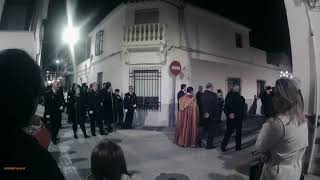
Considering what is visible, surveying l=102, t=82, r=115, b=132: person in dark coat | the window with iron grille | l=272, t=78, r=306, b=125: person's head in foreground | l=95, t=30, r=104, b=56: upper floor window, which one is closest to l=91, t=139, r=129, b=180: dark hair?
l=272, t=78, r=306, b=125: person's head in foreground

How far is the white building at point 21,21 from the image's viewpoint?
7723 mm

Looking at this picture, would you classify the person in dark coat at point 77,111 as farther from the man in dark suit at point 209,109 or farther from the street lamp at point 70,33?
the street lamp at point 70,33

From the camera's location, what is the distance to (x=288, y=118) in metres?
2.12

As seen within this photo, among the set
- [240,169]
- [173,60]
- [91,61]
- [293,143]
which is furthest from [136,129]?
[293,143]

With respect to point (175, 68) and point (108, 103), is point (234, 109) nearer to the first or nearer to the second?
point (108, 103)

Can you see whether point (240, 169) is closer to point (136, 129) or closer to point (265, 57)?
point (136, 129)

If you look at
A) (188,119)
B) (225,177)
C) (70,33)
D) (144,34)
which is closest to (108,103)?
(188,119)

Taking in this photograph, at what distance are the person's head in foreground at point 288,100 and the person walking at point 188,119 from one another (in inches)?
202

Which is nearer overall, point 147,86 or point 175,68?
point 147,86

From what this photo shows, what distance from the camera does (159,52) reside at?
10.9 m

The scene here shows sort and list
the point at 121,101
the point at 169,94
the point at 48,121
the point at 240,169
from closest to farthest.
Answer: the point at 240,169 → the point at 48,121 → the point at 121,101 → the point at 169,94

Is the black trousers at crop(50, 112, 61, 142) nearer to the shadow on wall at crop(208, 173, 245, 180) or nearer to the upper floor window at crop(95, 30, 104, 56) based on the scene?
the shadow on wall at crop(208, 173, 245, 180)

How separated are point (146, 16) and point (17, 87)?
1092cm

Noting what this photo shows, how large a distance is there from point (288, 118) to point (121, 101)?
755 cm
